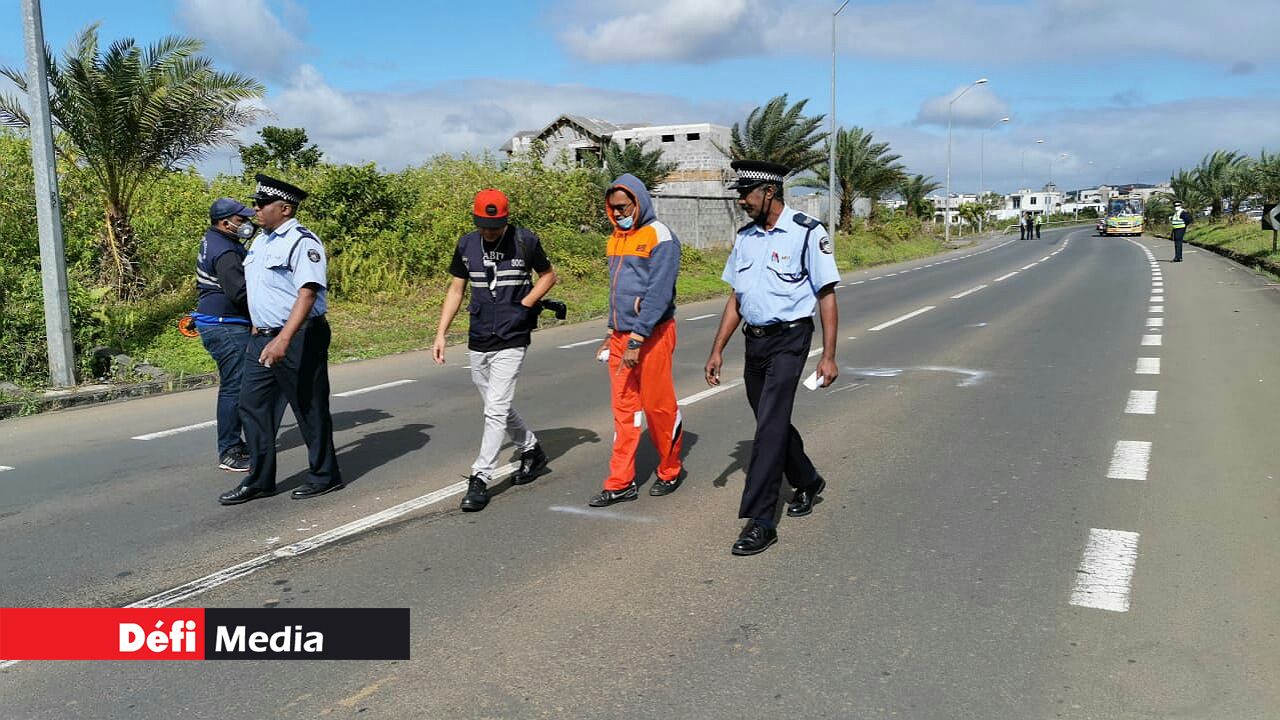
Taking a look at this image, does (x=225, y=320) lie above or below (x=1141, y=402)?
above

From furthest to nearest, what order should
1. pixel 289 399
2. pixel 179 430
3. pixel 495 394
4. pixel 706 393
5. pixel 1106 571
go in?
pixel 706 393, pixel 179 430, pixel 289 399, pixel 495 394, pixel 1106 571

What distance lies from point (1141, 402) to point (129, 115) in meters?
12.2

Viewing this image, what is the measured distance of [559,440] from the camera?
23.7 ft

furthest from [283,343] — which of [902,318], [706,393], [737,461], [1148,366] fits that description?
[902,318]

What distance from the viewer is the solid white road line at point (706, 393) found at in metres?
8.69

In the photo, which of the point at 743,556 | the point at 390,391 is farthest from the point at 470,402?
the point at 743,556

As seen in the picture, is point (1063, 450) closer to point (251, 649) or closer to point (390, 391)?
point (251, 649)

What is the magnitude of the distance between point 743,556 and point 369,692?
1.90 metres

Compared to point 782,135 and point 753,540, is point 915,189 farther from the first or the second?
point 753,540

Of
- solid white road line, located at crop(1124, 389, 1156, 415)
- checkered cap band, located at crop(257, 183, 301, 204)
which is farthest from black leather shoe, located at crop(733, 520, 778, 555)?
solid white road line, located at crop(1124, 389, 1156, 415)

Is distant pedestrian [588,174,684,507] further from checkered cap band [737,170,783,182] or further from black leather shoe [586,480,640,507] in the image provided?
checkered cap band [737,170,783,182]

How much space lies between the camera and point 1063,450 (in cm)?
657

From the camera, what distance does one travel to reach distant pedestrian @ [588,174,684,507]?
5207mm

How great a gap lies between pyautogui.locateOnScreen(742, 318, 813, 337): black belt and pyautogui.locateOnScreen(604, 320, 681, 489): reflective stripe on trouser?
71cm
